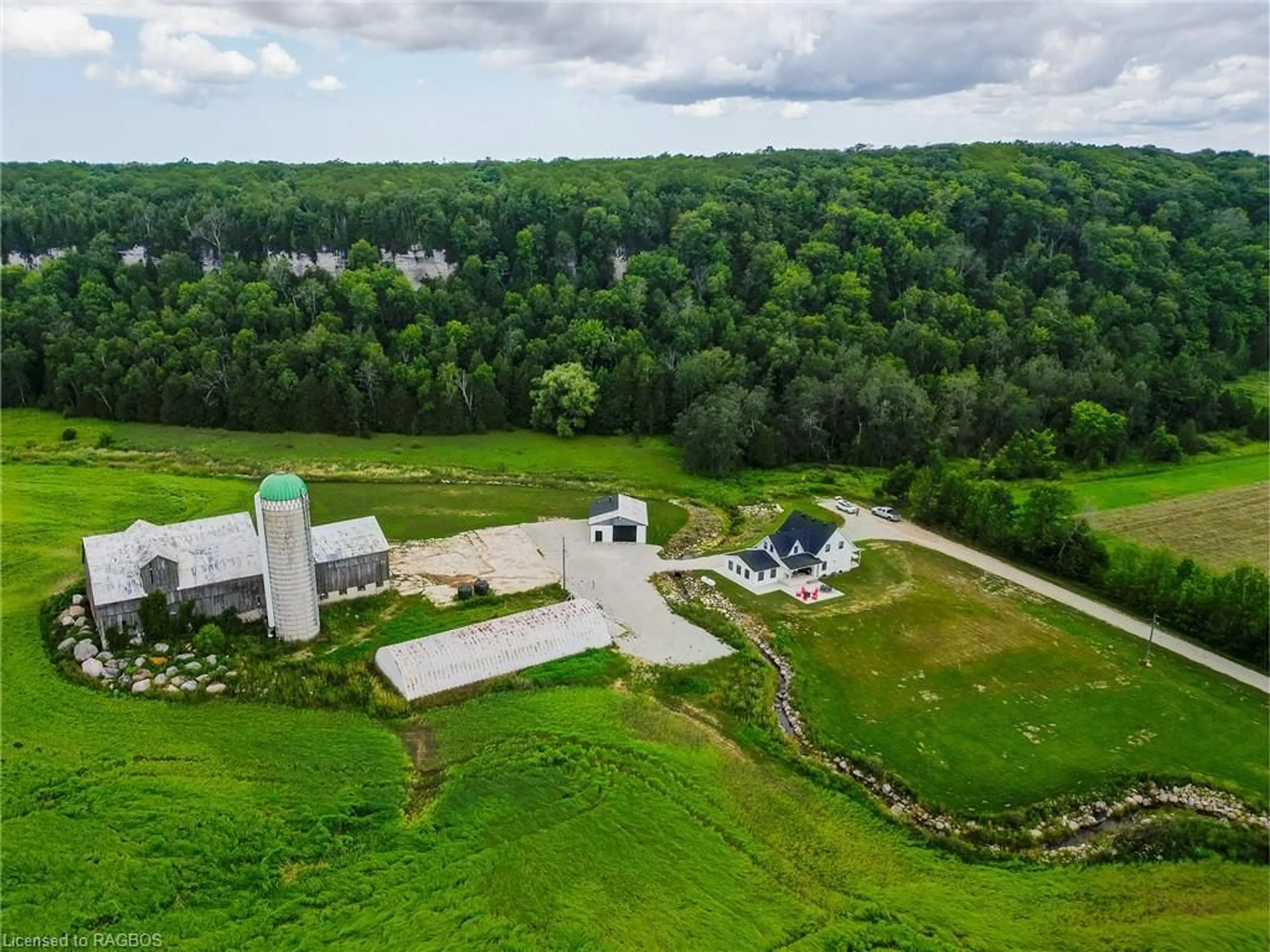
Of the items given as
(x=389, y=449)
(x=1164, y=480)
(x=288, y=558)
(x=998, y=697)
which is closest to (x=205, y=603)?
(x=288, y=558)

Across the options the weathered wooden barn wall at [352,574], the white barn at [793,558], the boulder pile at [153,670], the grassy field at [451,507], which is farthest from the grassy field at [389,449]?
the boulder pile at [153,670]

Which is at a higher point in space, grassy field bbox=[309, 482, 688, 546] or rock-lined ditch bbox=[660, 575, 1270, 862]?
grassy field bbox=[309, 482, 688, 546]

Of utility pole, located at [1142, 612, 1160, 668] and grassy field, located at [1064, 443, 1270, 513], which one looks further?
grassy field, located at [1064, 443, 1270, 513]

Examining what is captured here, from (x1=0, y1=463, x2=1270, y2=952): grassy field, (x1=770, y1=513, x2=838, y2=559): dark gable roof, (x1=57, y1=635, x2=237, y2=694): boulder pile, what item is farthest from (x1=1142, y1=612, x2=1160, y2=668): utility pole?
(x1=57, y1=635, x2=237, y2=694): boulder pile

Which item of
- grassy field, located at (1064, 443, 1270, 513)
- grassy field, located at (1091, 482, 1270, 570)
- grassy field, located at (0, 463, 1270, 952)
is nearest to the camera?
grassy field, located at (0, 463, 1270, 952)

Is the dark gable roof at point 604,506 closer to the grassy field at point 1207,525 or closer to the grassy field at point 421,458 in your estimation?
the grassy field at point 421,458

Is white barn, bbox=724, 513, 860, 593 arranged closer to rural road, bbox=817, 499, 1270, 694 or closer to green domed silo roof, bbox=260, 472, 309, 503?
rural road, bbox=817, 499, 1270, 694
